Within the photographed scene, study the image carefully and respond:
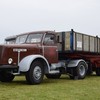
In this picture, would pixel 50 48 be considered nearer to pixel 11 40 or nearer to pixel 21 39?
pixel 21 39

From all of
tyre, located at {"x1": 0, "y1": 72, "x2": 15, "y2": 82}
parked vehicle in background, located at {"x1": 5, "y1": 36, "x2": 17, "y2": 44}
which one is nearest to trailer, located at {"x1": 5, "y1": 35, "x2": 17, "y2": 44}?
parked vehicle in background, located at {"x1": 5, "y1": 36, "x2": 17, "y2": 44}

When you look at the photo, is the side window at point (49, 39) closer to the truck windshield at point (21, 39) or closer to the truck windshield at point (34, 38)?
the truck windshield at point (34, 38)

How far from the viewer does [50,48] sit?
50.2 ft

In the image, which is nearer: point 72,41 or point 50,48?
point 50,48

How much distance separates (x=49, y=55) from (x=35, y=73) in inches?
55.5

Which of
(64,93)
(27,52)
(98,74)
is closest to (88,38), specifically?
(98,74)

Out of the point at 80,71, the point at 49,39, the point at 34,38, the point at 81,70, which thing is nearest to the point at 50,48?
the point at 49,39

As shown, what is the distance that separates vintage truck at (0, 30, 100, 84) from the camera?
13.7 m

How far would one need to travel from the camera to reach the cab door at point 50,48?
15.1 metres

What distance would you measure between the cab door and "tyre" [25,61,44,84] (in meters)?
0.82

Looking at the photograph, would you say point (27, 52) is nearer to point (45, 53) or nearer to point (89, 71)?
point (45, 53)

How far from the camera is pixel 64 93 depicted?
10.9m

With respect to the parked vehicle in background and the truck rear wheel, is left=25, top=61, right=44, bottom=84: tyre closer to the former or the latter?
the parked vehicle in background

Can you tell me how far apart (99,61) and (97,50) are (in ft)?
2.08
